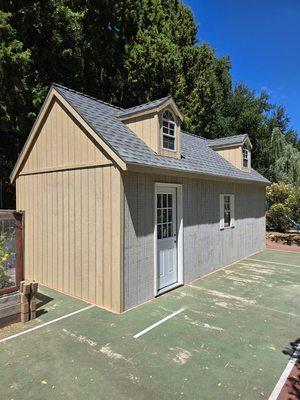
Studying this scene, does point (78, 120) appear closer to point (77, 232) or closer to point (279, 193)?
point (77, 232)

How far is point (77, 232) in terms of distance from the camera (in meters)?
7.18

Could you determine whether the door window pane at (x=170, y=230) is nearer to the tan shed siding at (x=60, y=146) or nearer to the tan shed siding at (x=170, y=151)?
the tan shed siding at (x=170, y=151)

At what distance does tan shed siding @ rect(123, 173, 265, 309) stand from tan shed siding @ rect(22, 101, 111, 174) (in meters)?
1.29

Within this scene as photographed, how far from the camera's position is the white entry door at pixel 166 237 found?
7504 mm

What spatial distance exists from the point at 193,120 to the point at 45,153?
15.3 m

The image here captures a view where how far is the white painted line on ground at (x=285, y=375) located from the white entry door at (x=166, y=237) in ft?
11.4

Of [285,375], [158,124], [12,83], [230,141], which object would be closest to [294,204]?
[230,141]

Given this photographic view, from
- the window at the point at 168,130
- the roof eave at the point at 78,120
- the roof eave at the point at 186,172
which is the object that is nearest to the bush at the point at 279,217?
the roof eave at the point at 186,172

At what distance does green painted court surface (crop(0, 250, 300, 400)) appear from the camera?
12.5 feet

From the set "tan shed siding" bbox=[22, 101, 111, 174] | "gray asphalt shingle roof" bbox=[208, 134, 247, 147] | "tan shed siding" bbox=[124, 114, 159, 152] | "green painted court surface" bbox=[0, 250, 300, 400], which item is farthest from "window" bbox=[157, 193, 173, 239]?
"gray asphalt shingle roof" bbox=[208, 134, 247, 147]

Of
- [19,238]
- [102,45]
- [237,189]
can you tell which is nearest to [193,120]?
[102,45]

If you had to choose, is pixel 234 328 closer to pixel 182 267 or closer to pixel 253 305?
pixel 253 305

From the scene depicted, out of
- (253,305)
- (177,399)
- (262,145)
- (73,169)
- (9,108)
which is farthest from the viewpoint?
(262,145)

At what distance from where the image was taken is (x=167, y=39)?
63.3 ft
